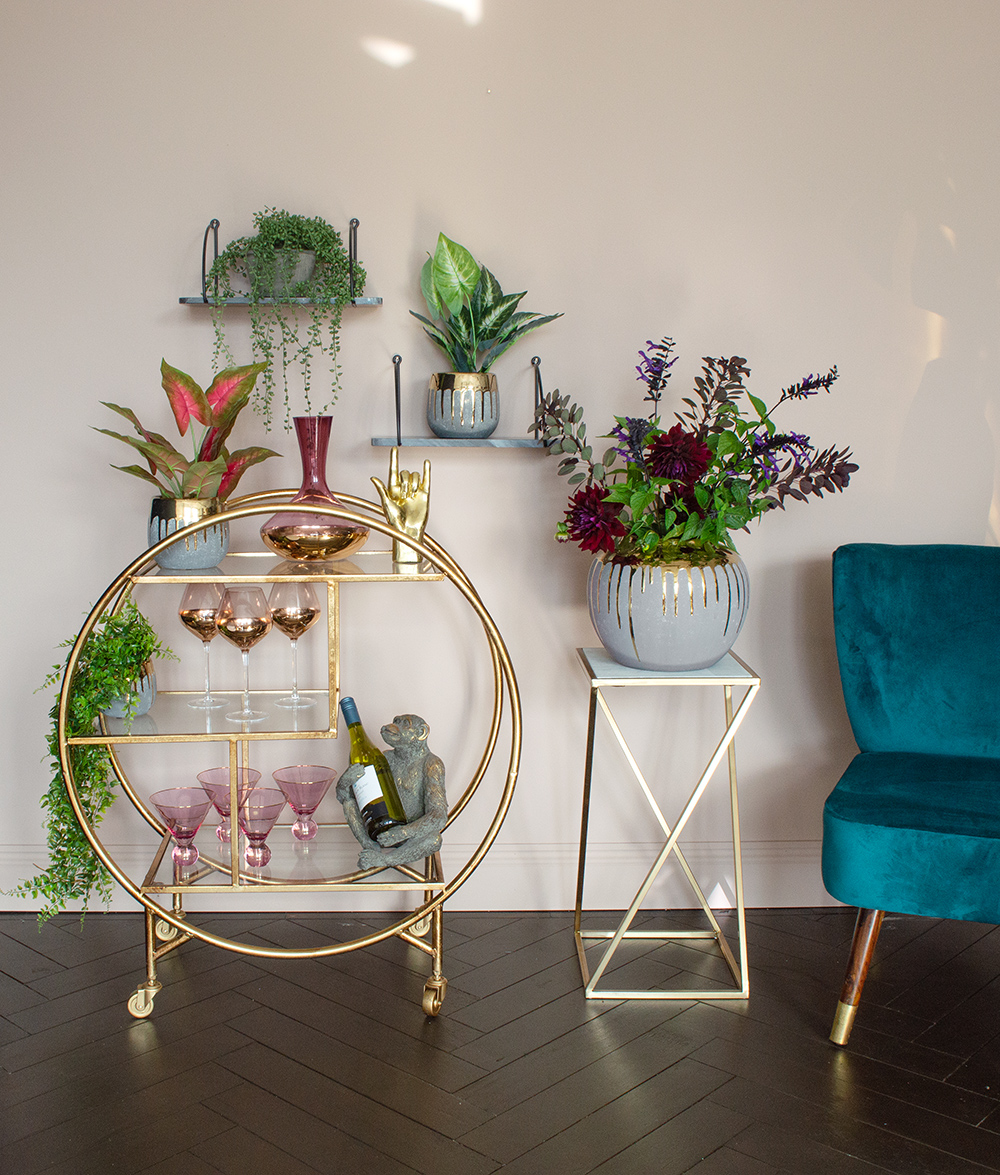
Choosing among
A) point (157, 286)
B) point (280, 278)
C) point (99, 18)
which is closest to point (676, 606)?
point (280, 278)

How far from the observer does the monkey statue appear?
215 cm

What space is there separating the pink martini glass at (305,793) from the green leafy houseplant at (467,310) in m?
1.01

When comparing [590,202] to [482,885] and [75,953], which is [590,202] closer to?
[482,885]

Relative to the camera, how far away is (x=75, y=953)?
7.99 feet

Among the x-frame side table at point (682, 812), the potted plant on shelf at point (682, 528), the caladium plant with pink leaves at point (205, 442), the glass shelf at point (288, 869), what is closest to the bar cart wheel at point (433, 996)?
the glass shelf at point (288, 869)

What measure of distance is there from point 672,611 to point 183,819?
112 centimetres

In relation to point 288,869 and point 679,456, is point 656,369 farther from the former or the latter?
point 288,869

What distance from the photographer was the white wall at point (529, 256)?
97.0 inches

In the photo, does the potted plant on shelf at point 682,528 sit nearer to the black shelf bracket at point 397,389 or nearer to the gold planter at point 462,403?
the gold planter at point 462,403

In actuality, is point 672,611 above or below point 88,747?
above

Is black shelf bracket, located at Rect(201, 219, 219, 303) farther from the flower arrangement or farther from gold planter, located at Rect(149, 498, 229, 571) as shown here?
the flower arrangement

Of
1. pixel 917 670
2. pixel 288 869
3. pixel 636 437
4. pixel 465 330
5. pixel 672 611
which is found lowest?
pixel 288 869

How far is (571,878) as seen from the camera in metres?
2.68

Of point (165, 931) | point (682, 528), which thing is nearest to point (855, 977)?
point (682, 528)
